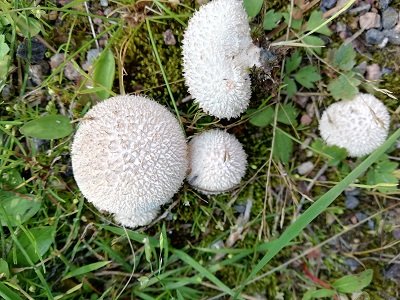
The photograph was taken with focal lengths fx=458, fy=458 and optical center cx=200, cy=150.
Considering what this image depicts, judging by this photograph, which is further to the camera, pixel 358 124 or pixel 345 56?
pixel 345 56

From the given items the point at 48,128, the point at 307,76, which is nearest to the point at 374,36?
the point at 307,76

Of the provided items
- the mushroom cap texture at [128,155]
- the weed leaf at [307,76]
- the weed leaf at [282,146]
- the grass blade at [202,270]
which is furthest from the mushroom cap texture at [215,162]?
the weed leaf at [307,76]

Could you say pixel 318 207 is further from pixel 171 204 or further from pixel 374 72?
pixel 374 72

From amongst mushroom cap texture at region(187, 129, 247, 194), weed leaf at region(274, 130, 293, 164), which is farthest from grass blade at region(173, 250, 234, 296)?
weed leaf at region(274, 130, 293, 164)

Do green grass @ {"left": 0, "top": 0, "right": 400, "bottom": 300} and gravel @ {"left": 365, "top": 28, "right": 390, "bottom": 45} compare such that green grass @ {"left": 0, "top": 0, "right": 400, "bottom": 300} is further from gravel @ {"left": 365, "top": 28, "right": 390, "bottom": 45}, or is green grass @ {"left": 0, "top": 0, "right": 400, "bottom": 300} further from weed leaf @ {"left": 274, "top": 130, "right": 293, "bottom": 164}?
gravel @ {"left": 365, "top": 28, "right": 390, "bottom": 45}

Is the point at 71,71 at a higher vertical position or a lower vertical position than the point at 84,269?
higher

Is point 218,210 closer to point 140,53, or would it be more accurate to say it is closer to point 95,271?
point 95,271
